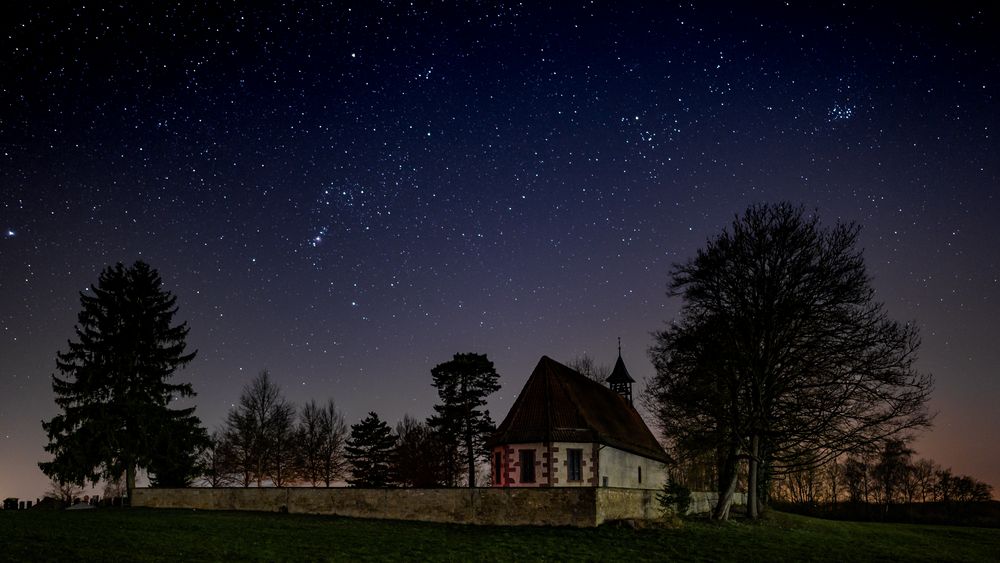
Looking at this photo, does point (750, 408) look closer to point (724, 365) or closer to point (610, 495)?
point (724, 365)

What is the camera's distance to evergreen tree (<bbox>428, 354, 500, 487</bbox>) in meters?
48.3

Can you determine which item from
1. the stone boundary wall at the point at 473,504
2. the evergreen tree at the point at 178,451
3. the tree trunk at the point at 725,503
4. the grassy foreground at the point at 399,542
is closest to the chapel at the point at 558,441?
the tree trunk at the point at 725,503

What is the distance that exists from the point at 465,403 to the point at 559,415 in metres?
18.3

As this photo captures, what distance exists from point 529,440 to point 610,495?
31.3 ft

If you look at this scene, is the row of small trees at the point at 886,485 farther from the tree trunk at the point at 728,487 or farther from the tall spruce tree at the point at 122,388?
the tall spruce tree at the point at 122,388

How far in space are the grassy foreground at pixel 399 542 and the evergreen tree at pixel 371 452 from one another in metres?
31.0

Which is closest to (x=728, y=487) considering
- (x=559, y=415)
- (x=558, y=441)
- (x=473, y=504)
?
(x=558, y=441)

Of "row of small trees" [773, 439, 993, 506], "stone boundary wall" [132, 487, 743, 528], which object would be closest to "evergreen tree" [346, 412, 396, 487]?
"stone boundary wall" [132, 487, 743, 528]

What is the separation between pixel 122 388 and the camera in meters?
34.2

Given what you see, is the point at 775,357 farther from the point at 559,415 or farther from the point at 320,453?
the point at 320,453

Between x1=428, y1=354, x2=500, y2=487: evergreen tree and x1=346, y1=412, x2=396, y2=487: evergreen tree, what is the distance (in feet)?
26.0

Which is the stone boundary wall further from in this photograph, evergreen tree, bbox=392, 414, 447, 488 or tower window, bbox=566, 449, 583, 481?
evergreen tree, bbox=392, 414, 447, 488

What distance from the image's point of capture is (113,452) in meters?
33.1

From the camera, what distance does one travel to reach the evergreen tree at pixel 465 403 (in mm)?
48281
